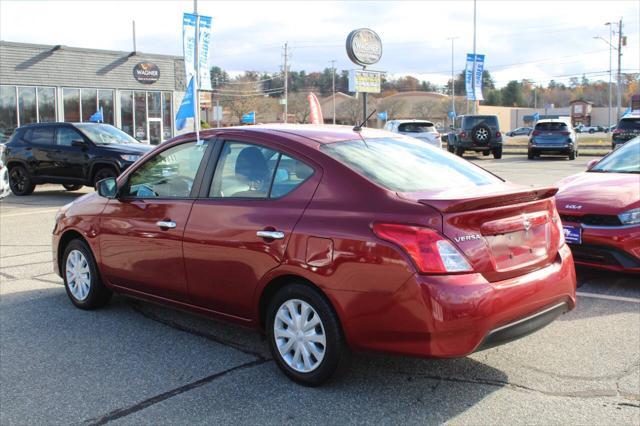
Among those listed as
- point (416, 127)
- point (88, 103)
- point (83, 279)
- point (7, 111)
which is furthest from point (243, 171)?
point (88, 103)

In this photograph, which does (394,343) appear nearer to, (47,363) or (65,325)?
(47,363)

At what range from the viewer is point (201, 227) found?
4441 millimetres

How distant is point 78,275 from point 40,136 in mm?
11015

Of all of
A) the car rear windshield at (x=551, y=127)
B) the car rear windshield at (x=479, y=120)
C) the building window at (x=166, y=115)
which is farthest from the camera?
the building window at (x=166, y=115)

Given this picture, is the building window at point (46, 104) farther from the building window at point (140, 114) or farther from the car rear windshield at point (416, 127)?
the car rear windshield at point (416, 127)

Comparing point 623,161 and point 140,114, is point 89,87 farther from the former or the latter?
point 623,161

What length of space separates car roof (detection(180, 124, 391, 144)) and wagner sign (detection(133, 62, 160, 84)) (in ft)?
106

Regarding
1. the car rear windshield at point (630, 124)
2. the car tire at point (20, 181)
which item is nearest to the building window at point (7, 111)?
the car tire at point (20, 181)

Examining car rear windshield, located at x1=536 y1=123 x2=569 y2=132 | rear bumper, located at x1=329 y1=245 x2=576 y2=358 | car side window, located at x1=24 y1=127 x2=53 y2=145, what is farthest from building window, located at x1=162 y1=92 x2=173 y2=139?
rear bumper, located at x1=329 y1=245 x2=576 y2=358

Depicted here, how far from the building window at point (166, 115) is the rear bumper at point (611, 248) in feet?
108

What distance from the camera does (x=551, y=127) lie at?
26906 millimetres

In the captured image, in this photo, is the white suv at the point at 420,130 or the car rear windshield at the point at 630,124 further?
the car rear windshield at the point at 630,124

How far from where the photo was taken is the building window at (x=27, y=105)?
30781mm

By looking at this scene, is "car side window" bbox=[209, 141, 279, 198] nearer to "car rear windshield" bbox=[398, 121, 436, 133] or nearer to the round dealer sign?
the round dealer sign
